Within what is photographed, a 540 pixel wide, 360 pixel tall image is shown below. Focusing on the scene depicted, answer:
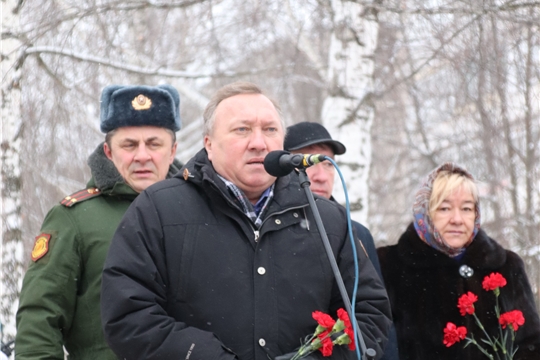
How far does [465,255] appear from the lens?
461cm

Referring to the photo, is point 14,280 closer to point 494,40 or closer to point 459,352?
point 459,352

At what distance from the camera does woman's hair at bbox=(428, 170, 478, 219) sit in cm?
459

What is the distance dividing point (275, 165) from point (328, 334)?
0.65 m

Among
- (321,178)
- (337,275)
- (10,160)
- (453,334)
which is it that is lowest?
(453,334)

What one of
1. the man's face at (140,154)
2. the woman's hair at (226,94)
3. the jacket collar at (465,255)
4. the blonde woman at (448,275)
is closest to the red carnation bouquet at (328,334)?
the woman's hair at (226,94)

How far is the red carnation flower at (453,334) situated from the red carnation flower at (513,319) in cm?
21

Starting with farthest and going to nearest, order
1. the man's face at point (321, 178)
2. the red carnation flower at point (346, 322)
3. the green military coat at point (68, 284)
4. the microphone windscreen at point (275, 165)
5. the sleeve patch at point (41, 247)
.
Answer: the man's face at point (321, 178) → the sleeve patch at point (41, 247) → the green military coat at point (68, 284) → the microphone windscreen at point (275, 165) → the red carnation flower at point (346, 322)

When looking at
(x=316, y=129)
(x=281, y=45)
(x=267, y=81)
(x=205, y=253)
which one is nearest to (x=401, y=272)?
(x=316, y=129)

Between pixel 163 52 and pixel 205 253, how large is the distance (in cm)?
886

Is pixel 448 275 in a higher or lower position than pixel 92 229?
lower

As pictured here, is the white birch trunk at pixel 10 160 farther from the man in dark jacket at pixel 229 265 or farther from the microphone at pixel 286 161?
the microphone at pixel 286 161

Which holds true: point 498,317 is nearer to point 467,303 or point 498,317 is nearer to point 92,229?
point 467,303

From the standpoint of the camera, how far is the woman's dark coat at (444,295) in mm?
4422

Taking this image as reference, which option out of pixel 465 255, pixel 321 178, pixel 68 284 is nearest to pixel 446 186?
pixel 465 255
